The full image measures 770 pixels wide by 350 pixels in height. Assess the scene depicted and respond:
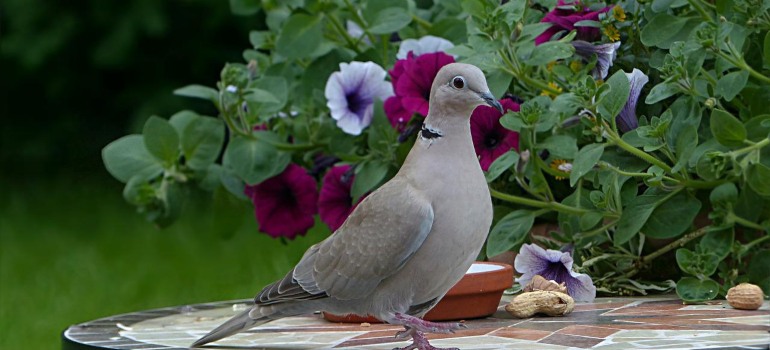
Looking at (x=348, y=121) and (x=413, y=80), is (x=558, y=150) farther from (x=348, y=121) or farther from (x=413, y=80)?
(x=348, y=121)

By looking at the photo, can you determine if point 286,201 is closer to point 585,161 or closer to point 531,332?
point 585,161

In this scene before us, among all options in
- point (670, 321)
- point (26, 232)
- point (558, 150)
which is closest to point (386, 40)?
point (558, 150)

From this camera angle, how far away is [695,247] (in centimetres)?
306

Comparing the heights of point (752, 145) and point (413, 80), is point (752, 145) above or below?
below

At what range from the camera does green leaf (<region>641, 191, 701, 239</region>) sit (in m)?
3.04

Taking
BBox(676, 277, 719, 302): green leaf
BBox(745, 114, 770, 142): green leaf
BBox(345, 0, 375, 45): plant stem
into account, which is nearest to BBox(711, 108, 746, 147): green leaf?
BBox(745, 114, 770, 142): green leaf

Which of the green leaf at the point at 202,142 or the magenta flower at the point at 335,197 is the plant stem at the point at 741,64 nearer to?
the magenta flower at the point at 335,197

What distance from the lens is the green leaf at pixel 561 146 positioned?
3.11 metres

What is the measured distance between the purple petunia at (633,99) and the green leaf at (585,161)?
232 mm

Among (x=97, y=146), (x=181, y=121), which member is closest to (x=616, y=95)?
(x=181, y=121)

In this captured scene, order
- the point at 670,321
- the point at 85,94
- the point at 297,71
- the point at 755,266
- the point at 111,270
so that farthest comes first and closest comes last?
1. the point at 85,94
2. the point at 111,270
3. the point at 297,71
4. the point at 755,266
5. the point at 670,321

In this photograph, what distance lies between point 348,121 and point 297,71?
0.47 m

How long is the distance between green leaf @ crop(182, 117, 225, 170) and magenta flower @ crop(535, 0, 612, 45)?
1066 millimetres

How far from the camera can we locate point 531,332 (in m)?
2.67
